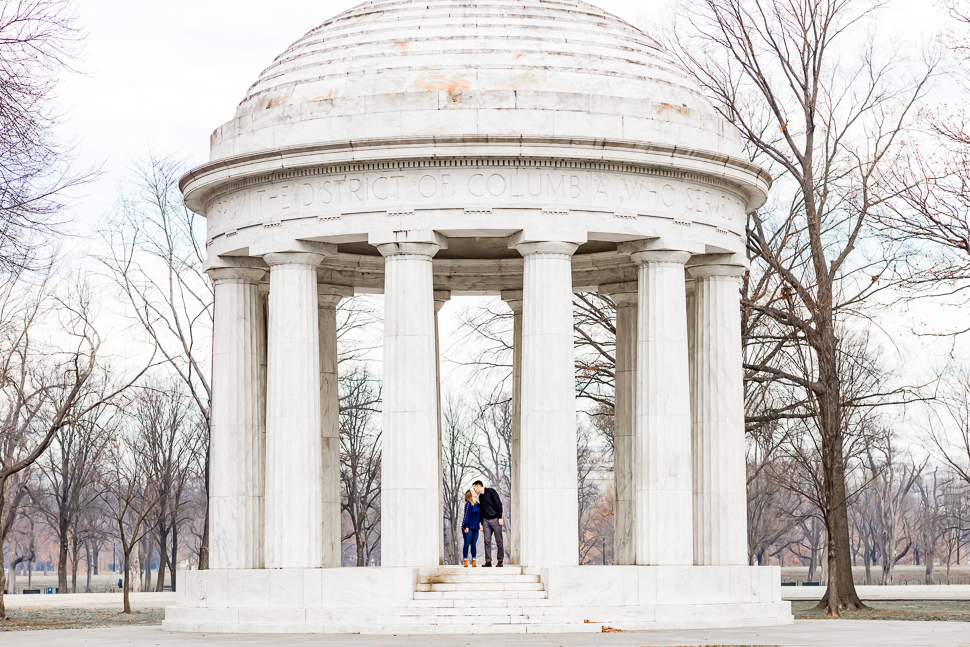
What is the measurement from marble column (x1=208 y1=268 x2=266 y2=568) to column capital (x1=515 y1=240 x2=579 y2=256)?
1044 centimetres

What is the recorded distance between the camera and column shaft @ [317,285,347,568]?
1998 inches

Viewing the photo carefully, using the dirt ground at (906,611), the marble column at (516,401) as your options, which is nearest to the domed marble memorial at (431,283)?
the marble column at (516,401)

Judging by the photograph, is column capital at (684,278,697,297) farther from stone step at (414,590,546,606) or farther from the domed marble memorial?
stone step at (414,590,546,606)

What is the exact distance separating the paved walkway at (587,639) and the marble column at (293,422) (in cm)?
412

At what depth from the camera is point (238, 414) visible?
151ft

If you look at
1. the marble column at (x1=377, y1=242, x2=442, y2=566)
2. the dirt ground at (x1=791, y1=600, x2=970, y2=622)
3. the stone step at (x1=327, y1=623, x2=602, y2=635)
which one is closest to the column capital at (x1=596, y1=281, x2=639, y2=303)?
the marble column at (x1=377, y1=242, x2=442, y2=566)

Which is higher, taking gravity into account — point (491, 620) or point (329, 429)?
point (329, 429)

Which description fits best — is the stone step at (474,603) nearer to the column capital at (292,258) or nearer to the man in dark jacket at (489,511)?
the man in dark jacket at (489,511)

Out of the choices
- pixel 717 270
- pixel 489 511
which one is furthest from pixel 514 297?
pixel 489 511

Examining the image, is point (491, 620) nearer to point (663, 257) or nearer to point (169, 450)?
point (663, 257)

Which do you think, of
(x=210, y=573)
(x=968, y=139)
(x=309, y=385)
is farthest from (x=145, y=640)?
(x=968, y=139)

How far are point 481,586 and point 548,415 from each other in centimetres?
556

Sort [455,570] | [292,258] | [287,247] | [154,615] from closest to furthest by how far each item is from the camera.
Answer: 1. [455,570]
2. [287,247]
3. [292,258]
4. [154,615]

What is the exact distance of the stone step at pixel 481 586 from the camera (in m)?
38.7
